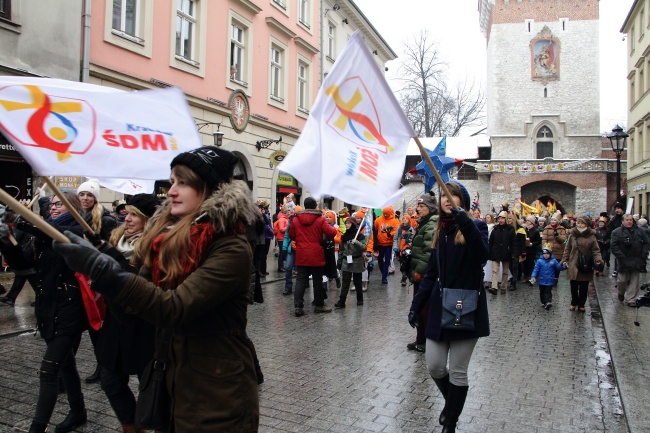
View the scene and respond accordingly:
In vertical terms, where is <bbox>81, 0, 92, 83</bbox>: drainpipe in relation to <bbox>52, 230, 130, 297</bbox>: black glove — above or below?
above

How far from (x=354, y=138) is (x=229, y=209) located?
45.3 inches

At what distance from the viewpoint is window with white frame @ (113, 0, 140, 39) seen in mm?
14516

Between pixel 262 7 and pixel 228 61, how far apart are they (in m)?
3.36

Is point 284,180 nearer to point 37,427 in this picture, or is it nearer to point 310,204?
point 310,204

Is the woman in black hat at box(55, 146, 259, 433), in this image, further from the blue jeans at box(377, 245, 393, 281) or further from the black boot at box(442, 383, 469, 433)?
the blue jeans at box(377, 245, 393, 281)

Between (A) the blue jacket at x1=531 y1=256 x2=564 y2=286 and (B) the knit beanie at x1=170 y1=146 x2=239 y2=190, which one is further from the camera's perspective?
(A) the blue jacket at x1=531 y1=256 x2=564 y2=286

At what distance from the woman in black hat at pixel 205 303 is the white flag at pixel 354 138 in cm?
54

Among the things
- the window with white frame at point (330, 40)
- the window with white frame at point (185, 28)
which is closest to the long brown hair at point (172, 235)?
the window with white frame at point (185, 28)

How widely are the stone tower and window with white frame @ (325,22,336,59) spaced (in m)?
23.6

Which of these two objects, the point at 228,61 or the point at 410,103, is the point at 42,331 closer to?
the point at 228,61

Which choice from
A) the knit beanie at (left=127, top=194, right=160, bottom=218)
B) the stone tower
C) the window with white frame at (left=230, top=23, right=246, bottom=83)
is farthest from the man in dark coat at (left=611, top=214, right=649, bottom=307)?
the stone tower

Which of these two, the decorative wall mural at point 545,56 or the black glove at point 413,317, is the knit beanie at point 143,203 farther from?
the decorative wall mural at point 545,56

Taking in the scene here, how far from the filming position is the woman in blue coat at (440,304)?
4047 mm

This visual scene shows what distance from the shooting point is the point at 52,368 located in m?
3.93
